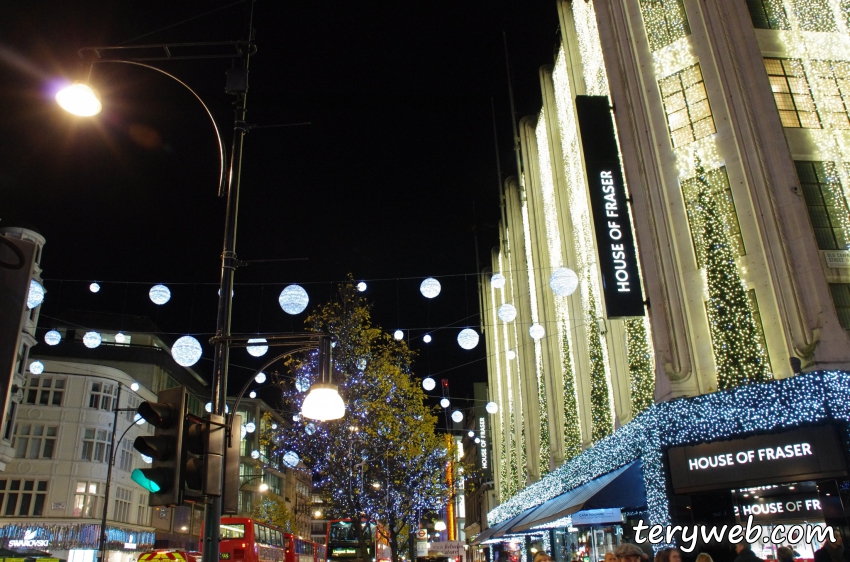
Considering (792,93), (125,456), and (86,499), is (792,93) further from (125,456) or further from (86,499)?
(125,456)

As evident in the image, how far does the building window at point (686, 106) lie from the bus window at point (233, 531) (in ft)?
70.4

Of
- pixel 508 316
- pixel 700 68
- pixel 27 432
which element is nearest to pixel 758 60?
pixel 700 68

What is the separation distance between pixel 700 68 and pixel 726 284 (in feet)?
20.6

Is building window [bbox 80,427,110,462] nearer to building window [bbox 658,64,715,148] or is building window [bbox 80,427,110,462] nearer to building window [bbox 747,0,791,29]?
building window [bbox 658,64,715,148]

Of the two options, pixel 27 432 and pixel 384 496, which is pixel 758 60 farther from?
pixel 27 432

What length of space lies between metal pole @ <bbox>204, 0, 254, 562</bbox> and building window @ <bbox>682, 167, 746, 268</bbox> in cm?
1196

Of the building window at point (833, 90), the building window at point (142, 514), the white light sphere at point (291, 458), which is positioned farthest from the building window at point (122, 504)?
the building window at point (833, 90)

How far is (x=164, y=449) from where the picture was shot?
506 centimetres

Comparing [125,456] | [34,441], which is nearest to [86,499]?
[34,441]

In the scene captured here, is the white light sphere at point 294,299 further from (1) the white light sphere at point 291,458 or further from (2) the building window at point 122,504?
(2) the building window at point 122,504

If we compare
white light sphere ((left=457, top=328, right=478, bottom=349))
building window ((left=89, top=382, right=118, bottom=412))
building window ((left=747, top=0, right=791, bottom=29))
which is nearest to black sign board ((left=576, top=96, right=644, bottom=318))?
building window ((left=747, top=0, right=791, bottom=29))

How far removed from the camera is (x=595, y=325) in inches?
822

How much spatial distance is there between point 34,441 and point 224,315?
150 feet

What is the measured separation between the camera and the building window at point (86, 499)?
144 ft
